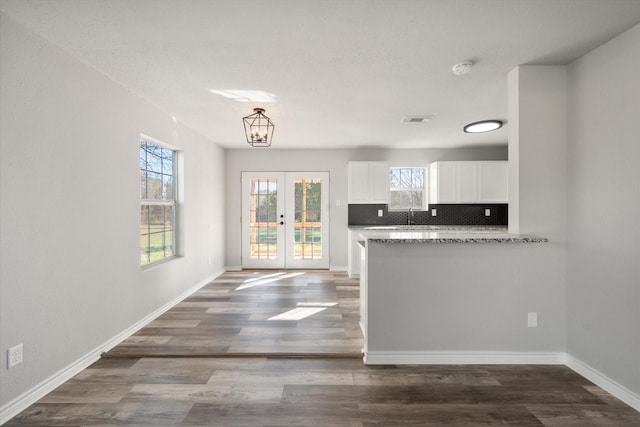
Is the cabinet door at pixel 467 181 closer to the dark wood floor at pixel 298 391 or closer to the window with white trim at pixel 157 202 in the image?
the dark wood floor at pixel 298 391

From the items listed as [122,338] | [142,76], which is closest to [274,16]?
[142,76]

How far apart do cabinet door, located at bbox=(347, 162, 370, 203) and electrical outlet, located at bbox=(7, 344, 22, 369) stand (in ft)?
16.3

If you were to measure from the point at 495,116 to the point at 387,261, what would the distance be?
8.83 feet

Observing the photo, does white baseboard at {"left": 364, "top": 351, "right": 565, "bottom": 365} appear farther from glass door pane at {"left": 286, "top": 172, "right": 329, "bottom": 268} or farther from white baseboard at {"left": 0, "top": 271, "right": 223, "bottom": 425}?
glass door pane at {"left": 286, "top": 172, "right": 329, "bottom": 268}

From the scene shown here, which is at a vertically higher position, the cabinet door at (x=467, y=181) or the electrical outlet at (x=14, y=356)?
the cabinet door at (x=467, y=181)

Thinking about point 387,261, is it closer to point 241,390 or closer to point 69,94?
point 241,390

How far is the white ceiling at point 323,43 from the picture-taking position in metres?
1.92

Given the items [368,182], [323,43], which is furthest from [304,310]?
[368,182]

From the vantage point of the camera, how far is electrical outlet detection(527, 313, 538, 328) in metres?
2.68

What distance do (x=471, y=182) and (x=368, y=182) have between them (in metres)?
1.80

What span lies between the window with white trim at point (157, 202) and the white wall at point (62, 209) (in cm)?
32

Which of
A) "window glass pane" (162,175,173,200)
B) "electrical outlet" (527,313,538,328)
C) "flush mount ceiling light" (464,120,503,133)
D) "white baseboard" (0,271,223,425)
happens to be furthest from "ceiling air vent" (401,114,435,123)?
"white baseboard" (0,271,223,425)

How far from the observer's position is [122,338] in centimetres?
311

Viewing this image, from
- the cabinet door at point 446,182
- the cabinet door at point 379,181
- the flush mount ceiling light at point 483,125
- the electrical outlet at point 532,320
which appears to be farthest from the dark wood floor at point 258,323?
the flush mount ceiling light at point 483,125
